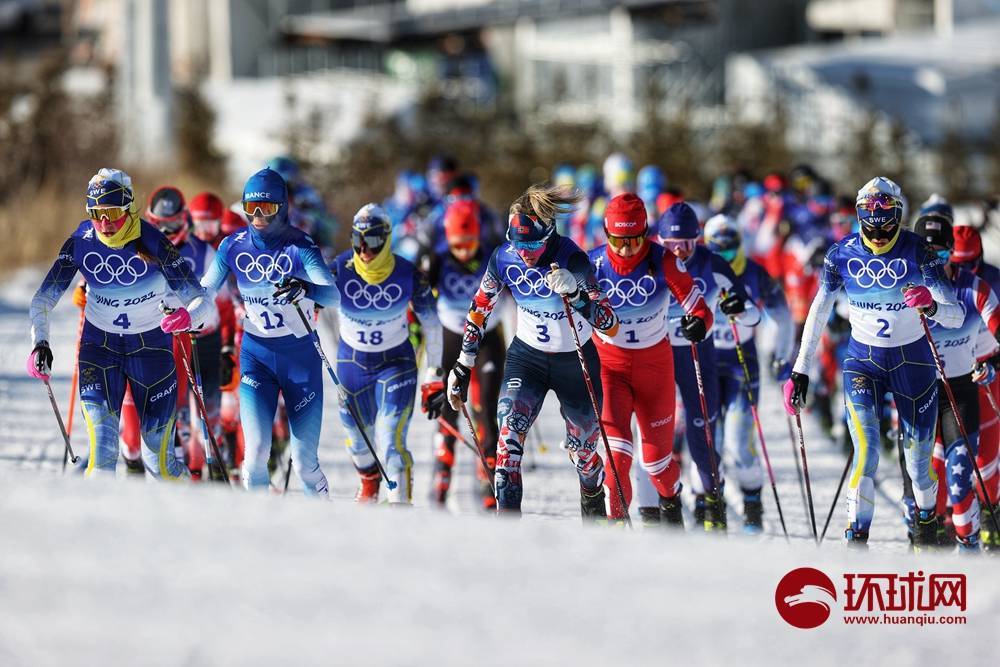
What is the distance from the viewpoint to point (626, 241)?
27.9ft

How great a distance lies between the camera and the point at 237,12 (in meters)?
40.5

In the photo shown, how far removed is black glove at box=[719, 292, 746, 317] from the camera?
9289mm

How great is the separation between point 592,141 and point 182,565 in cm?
2113

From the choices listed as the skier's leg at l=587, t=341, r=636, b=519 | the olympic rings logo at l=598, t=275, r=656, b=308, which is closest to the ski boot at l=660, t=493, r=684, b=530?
the skier's leg at l=587, t=341, r=636, b=519

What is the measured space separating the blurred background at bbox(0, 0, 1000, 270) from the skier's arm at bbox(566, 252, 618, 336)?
7.43 m

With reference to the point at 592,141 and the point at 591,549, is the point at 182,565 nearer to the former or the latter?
the point at 591,549

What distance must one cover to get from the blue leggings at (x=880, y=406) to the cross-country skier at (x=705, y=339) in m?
1.13

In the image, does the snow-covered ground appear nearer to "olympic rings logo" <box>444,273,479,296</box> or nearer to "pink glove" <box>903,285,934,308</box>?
"pink glove" <box>903,285,934,308</box>

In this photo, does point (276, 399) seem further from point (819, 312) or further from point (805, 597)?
point (805, 597)

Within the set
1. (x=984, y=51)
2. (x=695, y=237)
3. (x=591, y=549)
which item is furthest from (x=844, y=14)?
(x=591, y=549)

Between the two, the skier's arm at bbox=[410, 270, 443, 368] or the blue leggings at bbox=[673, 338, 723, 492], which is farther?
the blue leggings at bbox=[673, 338, 723, 492]

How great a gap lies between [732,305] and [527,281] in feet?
5.61

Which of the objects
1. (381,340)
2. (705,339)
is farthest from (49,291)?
(705,339)

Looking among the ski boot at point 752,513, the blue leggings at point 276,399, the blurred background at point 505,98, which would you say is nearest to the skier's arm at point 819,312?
the ski boot at point 752,513
